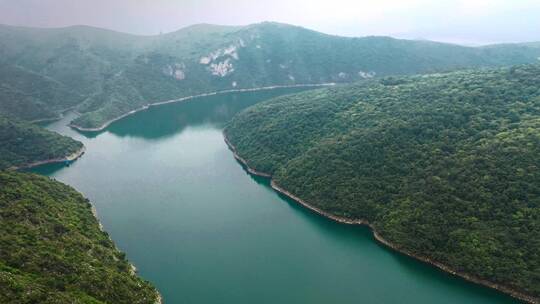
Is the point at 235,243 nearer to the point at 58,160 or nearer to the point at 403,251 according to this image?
the point at 403,251

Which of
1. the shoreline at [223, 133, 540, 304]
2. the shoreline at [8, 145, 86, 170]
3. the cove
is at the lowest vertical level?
the cove

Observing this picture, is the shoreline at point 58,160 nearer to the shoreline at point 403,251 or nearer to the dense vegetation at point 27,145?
the dense vegetation at point 27,145

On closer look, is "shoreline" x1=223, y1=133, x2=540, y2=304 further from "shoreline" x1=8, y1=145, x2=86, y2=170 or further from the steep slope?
the steep slope


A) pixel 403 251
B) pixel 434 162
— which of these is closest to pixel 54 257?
pixel 403 251

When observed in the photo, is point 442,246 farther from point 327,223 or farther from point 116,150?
point 116,150

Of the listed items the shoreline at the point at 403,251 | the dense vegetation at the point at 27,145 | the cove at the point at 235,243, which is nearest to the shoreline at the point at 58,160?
the dense vegetation at the point at 27,145

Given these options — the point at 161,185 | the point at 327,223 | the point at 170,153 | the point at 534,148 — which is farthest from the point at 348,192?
the point at 170,153

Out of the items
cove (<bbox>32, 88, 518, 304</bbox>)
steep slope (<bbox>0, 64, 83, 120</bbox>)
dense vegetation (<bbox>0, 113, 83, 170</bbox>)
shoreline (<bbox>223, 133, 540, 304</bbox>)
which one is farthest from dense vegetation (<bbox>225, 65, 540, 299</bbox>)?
steep slope (<bbox>0, 64, 83, 120</bbox>)
